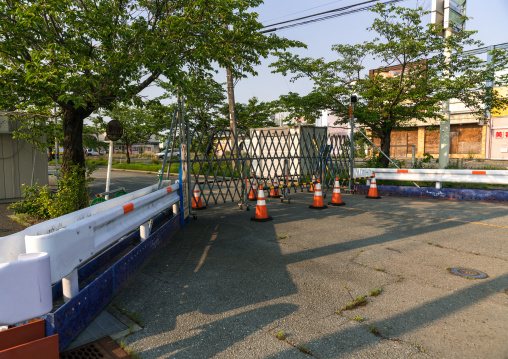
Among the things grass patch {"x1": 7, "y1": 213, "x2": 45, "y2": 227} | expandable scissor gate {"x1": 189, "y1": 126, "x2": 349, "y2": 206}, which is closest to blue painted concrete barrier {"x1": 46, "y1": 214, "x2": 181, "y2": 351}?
expandable scissor gate {"x1": 189, "y1": 126, "x2": 349, "y2": 206}

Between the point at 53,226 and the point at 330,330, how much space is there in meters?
2.72

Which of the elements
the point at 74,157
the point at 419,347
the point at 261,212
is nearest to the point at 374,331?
the point at 419,347

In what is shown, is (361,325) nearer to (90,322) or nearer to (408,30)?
(90,322)

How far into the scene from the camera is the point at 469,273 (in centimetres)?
479

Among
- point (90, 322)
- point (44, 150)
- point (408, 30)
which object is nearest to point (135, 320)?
point (90, 322)

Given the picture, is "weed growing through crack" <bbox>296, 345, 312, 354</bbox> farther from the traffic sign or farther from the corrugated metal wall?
the corrugated metal wall

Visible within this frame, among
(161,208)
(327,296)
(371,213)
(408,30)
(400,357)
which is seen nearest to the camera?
(400,357)

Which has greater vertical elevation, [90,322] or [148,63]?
[148,63]

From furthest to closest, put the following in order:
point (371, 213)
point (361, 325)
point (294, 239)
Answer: point (371, 213) < point (294, 239) < point (361, 325)

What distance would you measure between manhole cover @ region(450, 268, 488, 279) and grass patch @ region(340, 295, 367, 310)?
1.74 meters

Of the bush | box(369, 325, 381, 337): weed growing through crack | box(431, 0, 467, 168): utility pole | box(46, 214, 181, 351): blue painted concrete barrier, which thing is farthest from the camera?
box(431, 0, 467, 168): utility pole

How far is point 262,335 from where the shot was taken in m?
3.20

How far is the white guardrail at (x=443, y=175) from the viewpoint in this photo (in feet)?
35.7

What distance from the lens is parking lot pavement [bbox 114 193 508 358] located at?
305 cm
